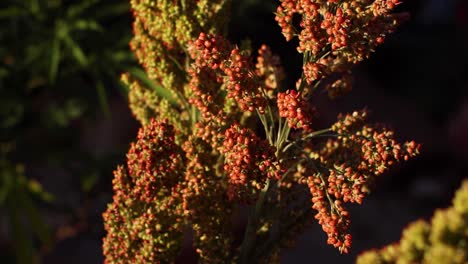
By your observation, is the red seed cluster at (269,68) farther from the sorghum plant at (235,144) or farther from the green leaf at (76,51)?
the green leaf at (76,51)

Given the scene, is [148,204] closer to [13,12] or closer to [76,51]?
[76,51]

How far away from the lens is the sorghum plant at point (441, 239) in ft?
3.10

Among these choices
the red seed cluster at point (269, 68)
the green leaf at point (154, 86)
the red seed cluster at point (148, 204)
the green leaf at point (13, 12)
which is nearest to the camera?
the red seed cluster at point (148, 204)

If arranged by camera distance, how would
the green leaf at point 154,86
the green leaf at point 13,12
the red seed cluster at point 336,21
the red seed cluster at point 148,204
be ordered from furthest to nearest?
1. the green leaf at point 13,12
2. the green leaf at point 154,86
3. the red seed cluster at point 148,204
4. the red seed cluster at point 336,21

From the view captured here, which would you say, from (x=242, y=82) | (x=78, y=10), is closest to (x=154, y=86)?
(x=78, y=10)

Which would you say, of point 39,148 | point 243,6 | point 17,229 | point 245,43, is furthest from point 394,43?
point 245,43

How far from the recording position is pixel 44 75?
102 inches

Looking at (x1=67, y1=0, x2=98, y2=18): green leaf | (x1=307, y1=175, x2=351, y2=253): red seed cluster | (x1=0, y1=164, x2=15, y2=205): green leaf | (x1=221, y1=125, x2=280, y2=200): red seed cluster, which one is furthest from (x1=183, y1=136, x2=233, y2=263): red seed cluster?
(x1=0, y1=164, x2=15, y2=205): green leaf

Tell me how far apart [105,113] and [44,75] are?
0.46m

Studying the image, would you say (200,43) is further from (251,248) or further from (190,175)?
(251,248)

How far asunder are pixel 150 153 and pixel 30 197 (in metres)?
1.80

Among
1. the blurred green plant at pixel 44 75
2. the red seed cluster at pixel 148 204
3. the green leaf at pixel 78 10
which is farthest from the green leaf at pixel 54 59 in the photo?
the red seed cluster at pixel 148 204

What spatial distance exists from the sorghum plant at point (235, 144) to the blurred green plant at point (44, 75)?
0.94 meters

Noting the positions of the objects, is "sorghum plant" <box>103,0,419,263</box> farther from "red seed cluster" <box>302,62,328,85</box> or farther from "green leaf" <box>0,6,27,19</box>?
"green leaf" <box>0,6,27,19</box>
